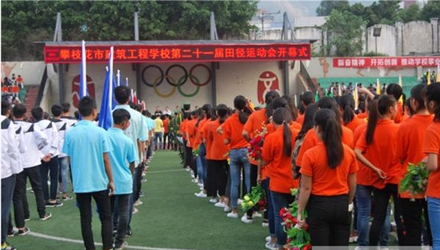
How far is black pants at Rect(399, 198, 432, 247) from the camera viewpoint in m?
5.93

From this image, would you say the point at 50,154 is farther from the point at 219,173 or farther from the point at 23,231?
the point at 219,173

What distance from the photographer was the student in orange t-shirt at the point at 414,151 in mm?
5828

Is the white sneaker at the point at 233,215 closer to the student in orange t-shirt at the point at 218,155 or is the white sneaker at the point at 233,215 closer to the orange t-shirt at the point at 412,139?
the student in orange t-shirt at the point at 218,155

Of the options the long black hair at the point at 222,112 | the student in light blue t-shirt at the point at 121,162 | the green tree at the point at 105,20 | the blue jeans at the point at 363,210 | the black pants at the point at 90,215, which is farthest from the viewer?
the green tree at the point at 105,20

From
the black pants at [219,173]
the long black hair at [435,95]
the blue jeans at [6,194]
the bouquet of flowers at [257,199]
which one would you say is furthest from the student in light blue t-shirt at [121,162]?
the long black hair at [435,95]

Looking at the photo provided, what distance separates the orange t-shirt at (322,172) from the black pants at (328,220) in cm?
6

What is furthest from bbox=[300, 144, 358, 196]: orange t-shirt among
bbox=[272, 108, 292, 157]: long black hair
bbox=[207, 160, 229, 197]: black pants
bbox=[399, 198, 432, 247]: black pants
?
bbox=[207, 160, 229, 197]: black pants

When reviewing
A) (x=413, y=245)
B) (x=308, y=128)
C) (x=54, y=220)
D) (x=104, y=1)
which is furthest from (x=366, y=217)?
(x=104, y=1)

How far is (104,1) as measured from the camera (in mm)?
39031

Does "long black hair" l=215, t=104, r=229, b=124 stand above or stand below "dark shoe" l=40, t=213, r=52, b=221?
above

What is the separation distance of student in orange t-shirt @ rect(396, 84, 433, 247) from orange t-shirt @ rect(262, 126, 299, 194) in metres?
1.30

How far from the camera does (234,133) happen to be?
32.4 feet

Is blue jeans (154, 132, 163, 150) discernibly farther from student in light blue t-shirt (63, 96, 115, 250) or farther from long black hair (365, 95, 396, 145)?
long black hair (365, 95, 396, 145)

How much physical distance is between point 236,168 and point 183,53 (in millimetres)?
19078
